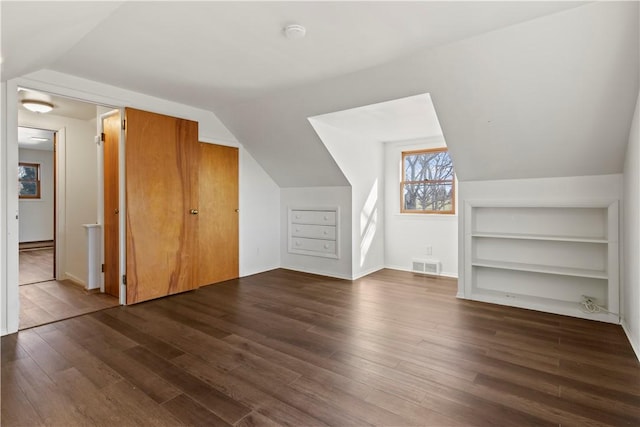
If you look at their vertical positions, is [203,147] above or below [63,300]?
above

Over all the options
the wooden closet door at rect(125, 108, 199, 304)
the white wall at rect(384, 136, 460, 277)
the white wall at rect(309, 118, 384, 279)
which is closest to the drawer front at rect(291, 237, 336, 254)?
the white wall at rect(309, 118, 384, 279)

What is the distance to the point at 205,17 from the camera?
6.97 ft

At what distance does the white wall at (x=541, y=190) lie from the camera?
3.10 metres

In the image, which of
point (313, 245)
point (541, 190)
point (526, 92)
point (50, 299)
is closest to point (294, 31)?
point (526, 92)

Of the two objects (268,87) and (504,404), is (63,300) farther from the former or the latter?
(504,404)

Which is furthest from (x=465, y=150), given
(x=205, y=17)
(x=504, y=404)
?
(x=205, y=17)

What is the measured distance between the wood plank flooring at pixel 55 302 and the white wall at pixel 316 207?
8.44 ft

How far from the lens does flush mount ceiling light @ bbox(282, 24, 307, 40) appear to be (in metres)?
2.21

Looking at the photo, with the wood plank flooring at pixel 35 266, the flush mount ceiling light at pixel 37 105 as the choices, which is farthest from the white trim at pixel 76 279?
the flush mount ceiling light at pixel 37 105

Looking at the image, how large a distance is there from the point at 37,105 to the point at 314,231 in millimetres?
3919

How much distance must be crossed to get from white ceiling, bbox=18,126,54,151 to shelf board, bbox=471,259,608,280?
698 cm

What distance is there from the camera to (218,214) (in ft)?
15.3

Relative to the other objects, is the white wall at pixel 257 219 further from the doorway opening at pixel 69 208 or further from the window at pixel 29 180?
the window at pixel 29 180

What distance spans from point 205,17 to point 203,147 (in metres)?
2.52
